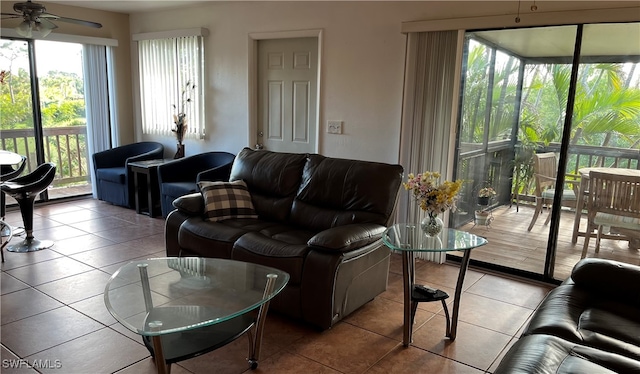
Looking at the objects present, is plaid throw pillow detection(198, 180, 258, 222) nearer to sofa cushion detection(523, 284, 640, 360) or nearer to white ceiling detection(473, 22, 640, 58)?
sofa cushion detection(523, 284, 640, 360)

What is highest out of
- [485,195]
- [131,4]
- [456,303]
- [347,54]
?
[131,4]

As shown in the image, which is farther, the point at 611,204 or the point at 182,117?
→ the point at 182,117

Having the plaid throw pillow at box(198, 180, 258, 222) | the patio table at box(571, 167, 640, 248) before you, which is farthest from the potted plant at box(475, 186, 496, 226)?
the plaid throw pillow at box(198, 180, 258, 222)

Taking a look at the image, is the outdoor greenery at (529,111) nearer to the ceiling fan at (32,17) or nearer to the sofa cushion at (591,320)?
the sofa cushion at (591,320)

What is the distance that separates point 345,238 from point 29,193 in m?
3.00

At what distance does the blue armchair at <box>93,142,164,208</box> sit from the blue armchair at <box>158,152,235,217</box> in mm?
607

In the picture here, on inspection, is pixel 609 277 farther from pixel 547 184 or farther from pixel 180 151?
pixel 180 151

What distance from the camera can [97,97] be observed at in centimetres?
610

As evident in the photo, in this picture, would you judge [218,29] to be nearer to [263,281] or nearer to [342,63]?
[342,63]

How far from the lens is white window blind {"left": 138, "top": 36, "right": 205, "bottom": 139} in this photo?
5672 mm

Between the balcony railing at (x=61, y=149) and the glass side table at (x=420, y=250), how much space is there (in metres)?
5.03

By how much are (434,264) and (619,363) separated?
2.34 metres

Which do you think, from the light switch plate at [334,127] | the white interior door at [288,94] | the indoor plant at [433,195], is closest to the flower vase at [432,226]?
the indoor plant at [433,195]

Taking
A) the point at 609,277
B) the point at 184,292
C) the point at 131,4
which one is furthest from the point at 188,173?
the point at 609,277
